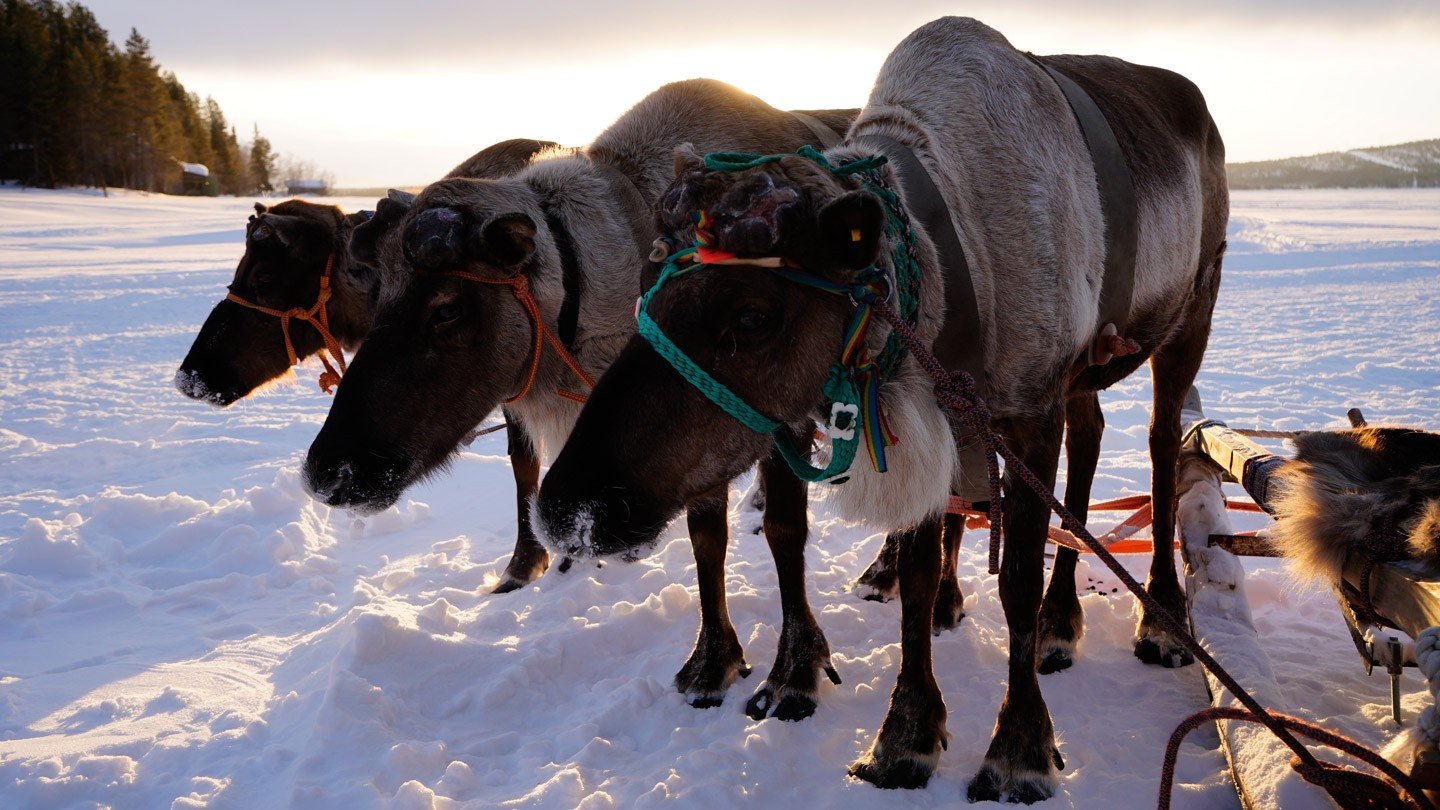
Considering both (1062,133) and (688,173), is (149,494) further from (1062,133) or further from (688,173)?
(1062,133)

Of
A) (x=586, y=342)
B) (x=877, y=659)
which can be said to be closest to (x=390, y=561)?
(x=586, y=342)

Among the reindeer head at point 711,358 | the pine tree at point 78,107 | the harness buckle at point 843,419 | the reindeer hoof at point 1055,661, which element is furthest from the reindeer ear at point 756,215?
the pine tree at point 78,107

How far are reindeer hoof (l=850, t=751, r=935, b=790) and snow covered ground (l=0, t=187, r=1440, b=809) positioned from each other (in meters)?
0.05

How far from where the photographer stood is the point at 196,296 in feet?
50.1

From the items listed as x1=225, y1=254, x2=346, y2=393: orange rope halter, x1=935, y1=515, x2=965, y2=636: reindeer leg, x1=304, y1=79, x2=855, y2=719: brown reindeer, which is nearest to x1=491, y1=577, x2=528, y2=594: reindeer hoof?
x1=304, y1=79, x2=855, y2=719: brown reindeer

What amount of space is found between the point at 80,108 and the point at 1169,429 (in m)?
71.8

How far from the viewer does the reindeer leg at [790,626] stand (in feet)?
11.1

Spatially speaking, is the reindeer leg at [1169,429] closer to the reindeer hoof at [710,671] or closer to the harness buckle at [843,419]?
the reindeer hoof at [710,671]

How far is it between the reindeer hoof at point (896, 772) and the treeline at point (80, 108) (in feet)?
234

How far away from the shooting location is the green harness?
2256 millimetres

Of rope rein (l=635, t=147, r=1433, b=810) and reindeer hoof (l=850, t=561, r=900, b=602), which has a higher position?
rope rein (l=635, t=147, r=1433, b=810)

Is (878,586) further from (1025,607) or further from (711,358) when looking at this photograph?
(711,358)

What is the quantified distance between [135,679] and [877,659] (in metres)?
2.98

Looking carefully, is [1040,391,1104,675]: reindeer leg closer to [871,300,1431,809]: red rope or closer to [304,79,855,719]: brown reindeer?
[304,79,855,719]: brown reindeer
